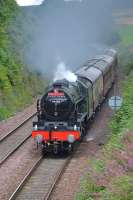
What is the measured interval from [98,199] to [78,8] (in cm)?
6915

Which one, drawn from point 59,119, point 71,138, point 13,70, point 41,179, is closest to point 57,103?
point 59,119

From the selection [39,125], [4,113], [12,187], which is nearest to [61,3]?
[4,113]

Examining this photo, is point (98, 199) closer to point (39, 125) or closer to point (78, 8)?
point (39, 125)

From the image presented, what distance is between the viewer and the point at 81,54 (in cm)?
6581

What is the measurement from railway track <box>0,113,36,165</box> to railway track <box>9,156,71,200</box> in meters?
1.74

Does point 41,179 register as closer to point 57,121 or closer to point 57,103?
point 57,121

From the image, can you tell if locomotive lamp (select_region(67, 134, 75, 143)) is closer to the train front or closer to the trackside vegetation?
the train front

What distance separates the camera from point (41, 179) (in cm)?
1756

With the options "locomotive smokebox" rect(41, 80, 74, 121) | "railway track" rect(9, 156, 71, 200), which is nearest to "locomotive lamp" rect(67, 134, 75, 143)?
"railway track" rect(9, 156, 71, 200)

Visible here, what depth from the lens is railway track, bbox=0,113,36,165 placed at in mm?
21508

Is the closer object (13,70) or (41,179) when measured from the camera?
(41,179)

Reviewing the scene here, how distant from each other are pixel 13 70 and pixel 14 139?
12.0 meters

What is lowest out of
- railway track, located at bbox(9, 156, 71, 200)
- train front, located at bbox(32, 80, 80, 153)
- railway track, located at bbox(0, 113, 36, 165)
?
railway track, located at bbox(9, 156, 71, 200)

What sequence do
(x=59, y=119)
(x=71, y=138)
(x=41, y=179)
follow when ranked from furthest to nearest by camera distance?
(x=59, y=119) < (x=71, y=138) < (x=41, y=179)
